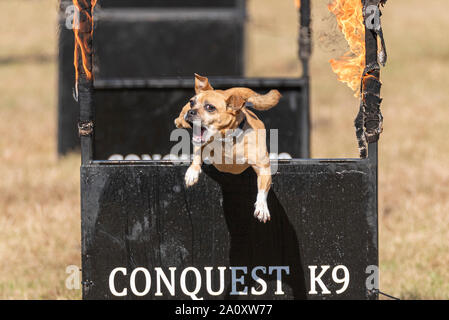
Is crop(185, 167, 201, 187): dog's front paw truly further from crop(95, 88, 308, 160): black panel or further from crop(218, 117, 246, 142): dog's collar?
crop(95, 88, 308, 160): black panel

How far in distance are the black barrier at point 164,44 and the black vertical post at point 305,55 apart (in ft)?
8.88

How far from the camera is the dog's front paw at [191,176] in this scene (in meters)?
4.35

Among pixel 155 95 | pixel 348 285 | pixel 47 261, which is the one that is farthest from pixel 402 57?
pixel 348 285

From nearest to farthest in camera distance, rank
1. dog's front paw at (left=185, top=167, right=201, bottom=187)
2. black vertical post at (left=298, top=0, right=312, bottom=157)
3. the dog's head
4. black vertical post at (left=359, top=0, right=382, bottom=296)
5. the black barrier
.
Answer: the dog's head → dog's front paw at (left=185, top=167, right=201, bottom=187) → black vertical post at (left=359, top=0, right=382, bottom=296) → black vertical post at (left=298, top=0, right=312, bottom=157) → the black barrier

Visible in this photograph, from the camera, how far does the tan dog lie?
4.11 meters

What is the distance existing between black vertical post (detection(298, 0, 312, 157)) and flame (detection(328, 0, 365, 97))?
2.96 metres

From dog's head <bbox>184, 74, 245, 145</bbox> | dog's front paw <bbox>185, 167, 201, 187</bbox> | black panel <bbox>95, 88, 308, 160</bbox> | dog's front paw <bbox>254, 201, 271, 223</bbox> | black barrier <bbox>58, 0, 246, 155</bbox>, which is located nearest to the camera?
dog's head <bbox>184, 74, 245, 145</bbox>

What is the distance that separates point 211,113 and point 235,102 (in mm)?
164

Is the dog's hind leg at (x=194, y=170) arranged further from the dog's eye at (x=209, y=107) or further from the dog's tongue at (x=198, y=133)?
the dog's eye at (x=209, y=107)

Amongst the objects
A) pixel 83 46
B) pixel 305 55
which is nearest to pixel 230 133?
pixel 83 46

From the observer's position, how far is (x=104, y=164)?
4652 millimetres

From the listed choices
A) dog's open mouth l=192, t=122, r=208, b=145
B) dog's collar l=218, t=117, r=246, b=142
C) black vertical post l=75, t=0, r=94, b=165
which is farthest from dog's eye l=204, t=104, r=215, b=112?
black vertical post l=75, t=0, r=94, b=165

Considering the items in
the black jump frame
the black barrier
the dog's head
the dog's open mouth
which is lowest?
the black jump frame

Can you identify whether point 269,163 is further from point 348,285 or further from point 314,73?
point 314,73
